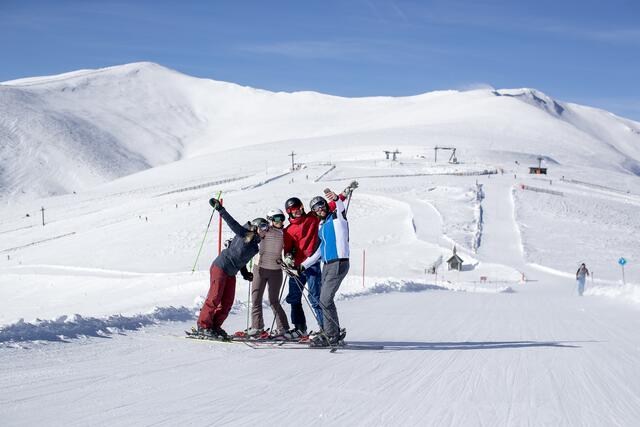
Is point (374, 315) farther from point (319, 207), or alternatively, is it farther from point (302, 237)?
point (319, 207)

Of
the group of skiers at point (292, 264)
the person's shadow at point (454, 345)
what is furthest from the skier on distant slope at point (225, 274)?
the person's shadow at point (454, 345)

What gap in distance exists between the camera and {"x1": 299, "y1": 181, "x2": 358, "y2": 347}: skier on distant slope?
9.22 metres

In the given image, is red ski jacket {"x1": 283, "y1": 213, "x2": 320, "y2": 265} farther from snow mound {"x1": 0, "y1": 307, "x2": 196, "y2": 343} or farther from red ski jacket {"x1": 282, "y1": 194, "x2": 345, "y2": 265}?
snow mound {"x1": 0, "y1": 307, "x2": 196, "y2": 343}

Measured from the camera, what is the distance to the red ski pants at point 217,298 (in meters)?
9.27

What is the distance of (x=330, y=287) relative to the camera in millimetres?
9219

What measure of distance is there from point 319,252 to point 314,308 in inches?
35.2

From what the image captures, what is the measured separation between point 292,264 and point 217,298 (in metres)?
1.06

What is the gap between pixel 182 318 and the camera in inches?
498

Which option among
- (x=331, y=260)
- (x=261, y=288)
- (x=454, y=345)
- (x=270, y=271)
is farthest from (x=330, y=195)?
(x=454, y=345)

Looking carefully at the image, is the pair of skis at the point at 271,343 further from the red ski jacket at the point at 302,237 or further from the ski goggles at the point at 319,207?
the ski goggles at the point at 319,207

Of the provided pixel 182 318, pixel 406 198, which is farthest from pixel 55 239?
pixel 182 318

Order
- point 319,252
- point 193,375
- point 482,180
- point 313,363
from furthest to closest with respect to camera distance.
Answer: point 482,180
point 319,252
point 313,363
point 193,375

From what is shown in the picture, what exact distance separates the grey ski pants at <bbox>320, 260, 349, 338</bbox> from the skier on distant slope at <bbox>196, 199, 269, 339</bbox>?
3.17 ft

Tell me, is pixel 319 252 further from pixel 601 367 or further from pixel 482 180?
pixel 482 180
